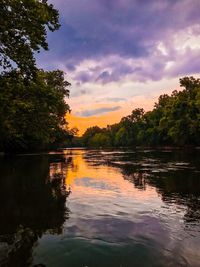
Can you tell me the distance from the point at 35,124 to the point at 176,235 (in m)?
20.9

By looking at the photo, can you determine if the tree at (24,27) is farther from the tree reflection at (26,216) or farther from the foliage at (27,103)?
the tree reflection at (26,216)

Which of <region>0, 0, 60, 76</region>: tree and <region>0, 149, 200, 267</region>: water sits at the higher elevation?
<region>0, 0, 60, 76</region>: tree

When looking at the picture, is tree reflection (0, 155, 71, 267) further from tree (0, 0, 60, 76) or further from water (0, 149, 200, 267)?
tree (0, 0, 60, 76)

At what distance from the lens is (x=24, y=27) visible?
24109 mm

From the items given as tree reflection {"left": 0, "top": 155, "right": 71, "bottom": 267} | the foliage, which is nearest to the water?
tree reflection {"left": 0, "top": 155, "right": 71, "bottom": 267}

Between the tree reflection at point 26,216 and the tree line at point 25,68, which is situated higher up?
the tree line at point 25,68

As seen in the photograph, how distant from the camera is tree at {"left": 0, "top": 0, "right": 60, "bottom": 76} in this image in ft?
75.7

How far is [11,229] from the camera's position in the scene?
38.0 feet

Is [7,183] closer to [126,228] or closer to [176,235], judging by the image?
[126,228]

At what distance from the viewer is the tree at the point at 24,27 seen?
23.1 m

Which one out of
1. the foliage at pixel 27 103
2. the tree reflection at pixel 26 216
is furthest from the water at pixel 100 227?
the foliage at pixel 27 103

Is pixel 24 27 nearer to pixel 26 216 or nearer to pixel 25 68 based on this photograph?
pixel 25 68

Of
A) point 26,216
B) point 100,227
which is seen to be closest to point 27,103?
point 26,216

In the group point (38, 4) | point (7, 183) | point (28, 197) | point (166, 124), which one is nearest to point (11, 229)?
point (28, 197)
